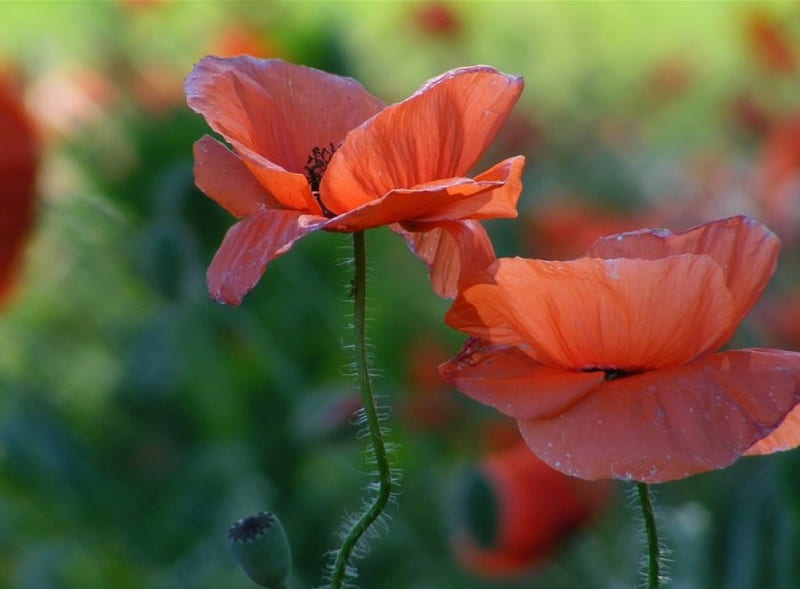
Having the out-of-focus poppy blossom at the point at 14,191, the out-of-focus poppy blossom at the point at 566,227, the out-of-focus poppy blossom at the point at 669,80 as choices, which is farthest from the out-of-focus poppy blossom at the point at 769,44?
the out-of-focus poppy blossom at the point at 14,191

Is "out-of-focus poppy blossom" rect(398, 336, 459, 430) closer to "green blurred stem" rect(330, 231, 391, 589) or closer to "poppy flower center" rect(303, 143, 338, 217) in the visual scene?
"poppy flower center" rect(303, 143, 338, 217)

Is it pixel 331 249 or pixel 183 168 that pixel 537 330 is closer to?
pixel 183 168

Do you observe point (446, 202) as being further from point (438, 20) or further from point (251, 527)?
point (438, 20)

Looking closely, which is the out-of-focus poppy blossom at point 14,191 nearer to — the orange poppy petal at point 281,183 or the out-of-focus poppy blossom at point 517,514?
the out-of-focus poppy blossom at point 517,514

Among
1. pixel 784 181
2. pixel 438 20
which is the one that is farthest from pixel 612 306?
pixel 438 20

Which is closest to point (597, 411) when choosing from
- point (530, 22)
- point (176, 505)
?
point (176, 505)
